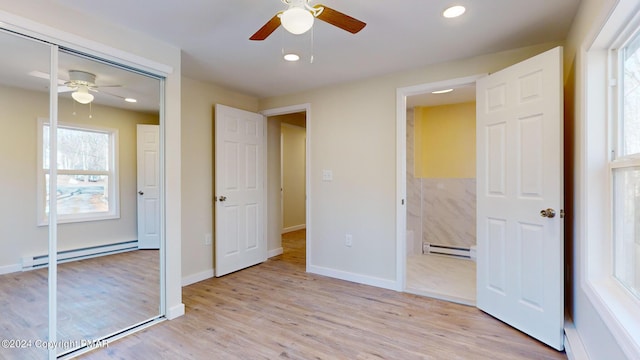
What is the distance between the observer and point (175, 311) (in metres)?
2.56

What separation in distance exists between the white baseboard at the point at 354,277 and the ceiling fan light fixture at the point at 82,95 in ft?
8.99

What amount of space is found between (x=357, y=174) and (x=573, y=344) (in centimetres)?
222

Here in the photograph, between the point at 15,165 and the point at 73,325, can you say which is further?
the point at 73,325

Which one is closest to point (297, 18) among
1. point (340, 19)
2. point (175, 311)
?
point (340, 19)

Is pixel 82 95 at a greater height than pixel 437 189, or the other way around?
pixel 82 95

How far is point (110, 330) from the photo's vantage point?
2262 mm

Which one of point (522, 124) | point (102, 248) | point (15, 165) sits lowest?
point (102, 248)

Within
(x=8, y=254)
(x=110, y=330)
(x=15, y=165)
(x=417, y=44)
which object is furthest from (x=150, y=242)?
(x=417, y=44)

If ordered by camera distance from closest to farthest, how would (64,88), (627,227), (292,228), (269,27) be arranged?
(627,227) → (269,27) → (64,88) → (292,228)

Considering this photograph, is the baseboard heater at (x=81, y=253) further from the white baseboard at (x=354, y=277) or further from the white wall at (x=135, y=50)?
the white baseboard at (x=354, y=277)

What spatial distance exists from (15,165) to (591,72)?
3.42 m

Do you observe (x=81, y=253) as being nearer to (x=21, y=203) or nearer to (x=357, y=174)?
(x=21, y=203)

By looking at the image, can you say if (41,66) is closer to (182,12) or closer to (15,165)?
(15,165)

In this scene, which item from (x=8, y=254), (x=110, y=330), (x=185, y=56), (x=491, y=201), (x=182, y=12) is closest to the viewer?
(x=8, y=254)
